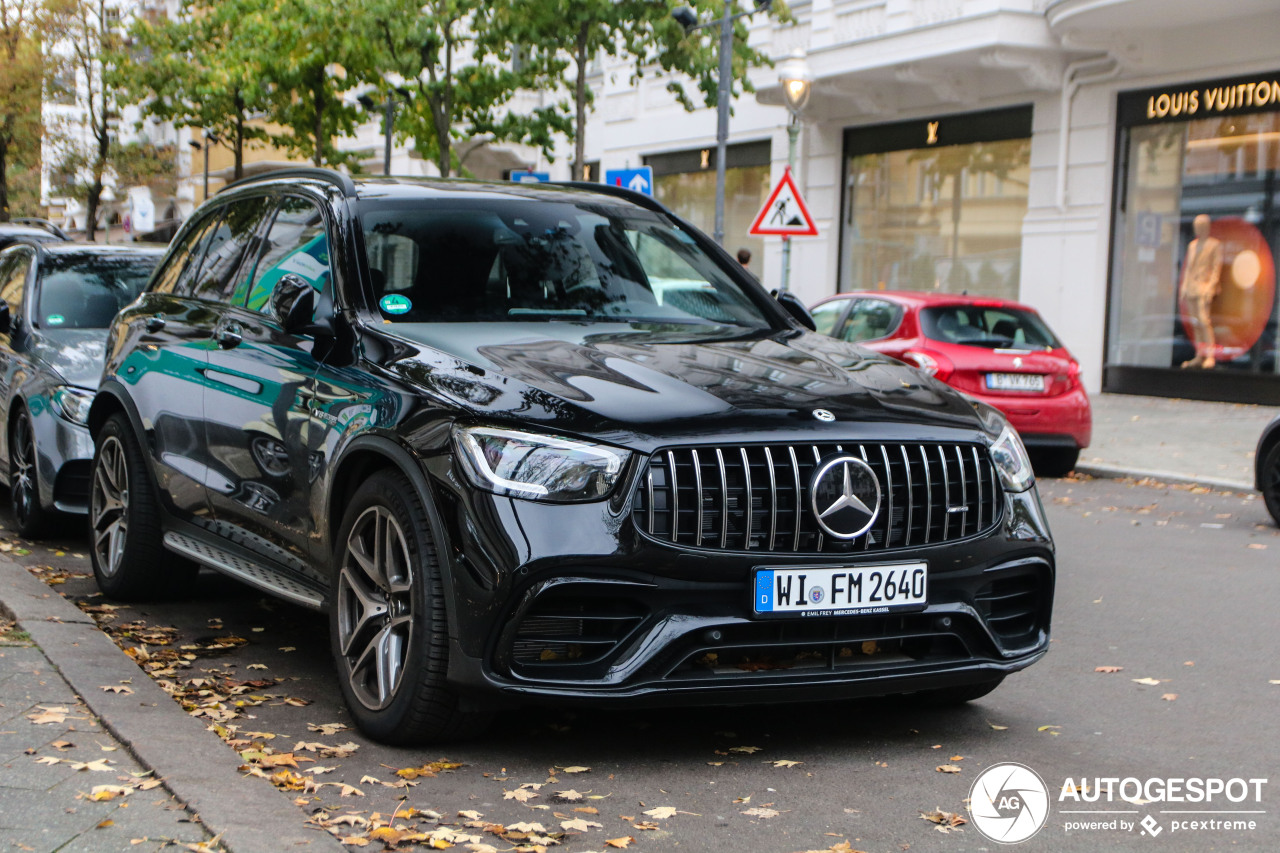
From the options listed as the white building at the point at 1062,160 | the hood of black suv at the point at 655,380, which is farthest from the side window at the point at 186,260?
the white building at the point at 1062,160

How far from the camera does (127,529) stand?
673cm

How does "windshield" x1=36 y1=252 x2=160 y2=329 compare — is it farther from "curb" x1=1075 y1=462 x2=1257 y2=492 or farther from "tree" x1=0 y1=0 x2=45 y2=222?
"tree" x1=0 y1=0 x2=45 y2=222

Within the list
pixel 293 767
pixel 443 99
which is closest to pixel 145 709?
pixel 293 767

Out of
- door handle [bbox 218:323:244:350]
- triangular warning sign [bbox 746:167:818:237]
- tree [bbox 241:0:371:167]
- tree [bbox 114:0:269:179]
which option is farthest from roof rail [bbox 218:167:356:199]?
tree [bbox 114:0:269:179]

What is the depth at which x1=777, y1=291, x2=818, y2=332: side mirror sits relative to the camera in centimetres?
612

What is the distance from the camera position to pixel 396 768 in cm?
444

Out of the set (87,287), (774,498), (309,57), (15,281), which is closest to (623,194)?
(774,498)

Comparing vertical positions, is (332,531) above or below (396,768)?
above

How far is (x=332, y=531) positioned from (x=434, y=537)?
2.47 feet

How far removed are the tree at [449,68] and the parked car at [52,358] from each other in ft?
44.8

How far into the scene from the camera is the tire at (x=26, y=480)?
8344mm

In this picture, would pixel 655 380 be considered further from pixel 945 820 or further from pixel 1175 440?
pixel 1175 440

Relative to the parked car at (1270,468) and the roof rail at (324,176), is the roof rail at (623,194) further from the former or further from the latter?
the parked car at (1270,468)

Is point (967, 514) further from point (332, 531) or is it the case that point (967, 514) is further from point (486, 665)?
point (332, 531)
